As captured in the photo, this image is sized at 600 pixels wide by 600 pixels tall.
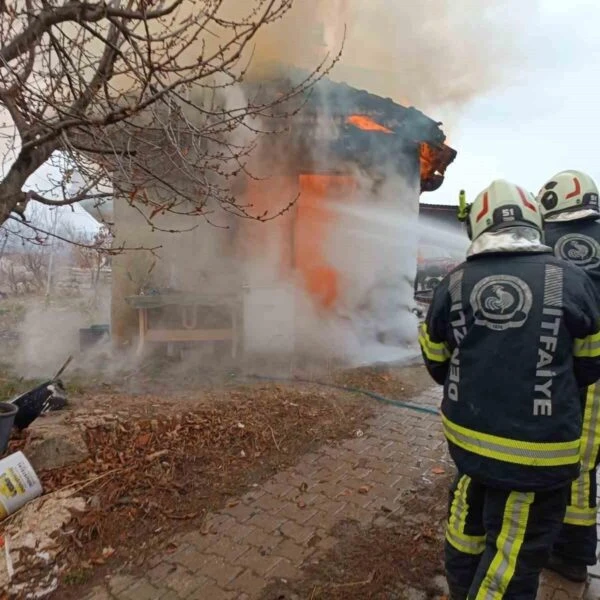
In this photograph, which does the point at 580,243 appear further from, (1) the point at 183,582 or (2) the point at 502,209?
(1) the point at 183,582

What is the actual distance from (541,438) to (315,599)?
1428 millimetres

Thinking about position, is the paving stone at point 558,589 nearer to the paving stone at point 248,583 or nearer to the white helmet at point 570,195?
the paving stone at point 248,583

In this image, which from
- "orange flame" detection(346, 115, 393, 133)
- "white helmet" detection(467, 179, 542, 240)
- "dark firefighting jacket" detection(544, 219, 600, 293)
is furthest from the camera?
"orange flame" detection(346, 115, 393, 133)

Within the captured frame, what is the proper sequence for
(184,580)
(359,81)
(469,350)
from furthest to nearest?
(359,81) < (184,580) < (469,350)

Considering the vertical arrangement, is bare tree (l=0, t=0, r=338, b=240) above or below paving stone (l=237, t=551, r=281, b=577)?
above

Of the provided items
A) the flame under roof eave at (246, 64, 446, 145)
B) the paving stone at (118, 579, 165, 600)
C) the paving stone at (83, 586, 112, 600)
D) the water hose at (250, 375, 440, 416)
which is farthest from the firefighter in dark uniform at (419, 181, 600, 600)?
the flame under roof eave at (246, 64, 446, 145)

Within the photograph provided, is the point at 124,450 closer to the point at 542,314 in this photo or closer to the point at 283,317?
the point at 542,314

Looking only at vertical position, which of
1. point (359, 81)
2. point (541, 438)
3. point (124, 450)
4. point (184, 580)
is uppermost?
point (359, 81)

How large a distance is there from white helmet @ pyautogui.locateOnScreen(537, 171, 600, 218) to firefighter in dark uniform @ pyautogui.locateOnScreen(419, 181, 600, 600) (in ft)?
3.10

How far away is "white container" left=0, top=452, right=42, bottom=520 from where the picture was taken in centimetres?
297

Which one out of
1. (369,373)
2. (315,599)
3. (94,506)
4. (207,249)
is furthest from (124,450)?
(207,249)

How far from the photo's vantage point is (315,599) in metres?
2.37

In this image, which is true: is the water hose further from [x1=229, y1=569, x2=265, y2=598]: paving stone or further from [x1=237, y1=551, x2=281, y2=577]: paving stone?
[x1=229, y1=569, x2=265, y2=598]: paving stone

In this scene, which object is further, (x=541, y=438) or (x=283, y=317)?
(x=283, y=317)
